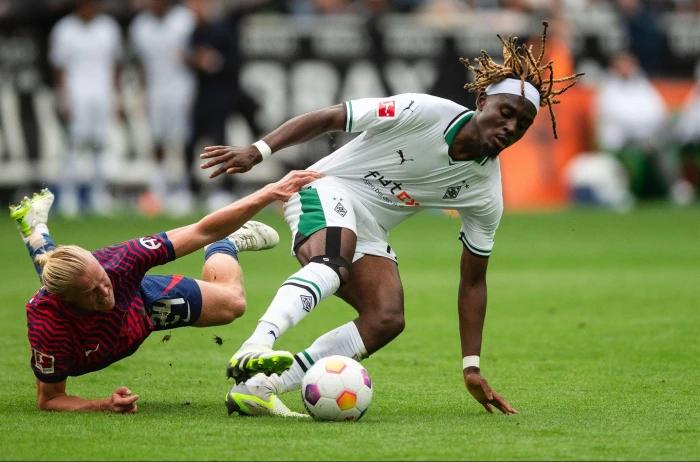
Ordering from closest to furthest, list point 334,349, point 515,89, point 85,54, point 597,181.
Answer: point 515,89, point 334,349, point 85,54, point 597,181

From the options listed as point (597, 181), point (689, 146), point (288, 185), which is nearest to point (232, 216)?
point (288, 185)

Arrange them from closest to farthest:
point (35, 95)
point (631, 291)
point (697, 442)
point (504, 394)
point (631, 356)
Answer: point (697, 442) < point (504, 394) < point (631, 356) < point (631, 291) < point (35, 95)

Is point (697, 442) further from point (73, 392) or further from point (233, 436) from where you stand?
point (73, 392)

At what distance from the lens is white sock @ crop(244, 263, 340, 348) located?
273 inches

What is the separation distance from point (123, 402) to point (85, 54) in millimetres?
14880

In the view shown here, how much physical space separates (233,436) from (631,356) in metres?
4.10

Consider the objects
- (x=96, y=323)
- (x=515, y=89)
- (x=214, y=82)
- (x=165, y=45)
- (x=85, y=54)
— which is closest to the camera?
(x=96, y=323)

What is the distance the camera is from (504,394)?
27.4 feet

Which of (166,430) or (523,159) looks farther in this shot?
(523,159)

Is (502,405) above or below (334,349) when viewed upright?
below

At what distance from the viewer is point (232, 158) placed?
725cm

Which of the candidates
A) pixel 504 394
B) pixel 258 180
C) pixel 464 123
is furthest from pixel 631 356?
pixel 258 180

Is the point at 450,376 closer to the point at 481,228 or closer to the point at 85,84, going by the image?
the point at 481,228

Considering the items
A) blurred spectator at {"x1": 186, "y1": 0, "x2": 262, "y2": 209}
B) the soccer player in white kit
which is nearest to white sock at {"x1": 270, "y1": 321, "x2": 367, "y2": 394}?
the soccer player in white kit
